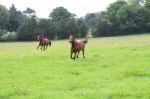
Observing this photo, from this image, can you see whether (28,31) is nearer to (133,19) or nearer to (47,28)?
(47,28)

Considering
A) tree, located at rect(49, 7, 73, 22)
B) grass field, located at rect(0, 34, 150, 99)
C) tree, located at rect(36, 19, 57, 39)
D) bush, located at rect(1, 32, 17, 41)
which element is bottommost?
bush, located at rect(1, 32, 17, 41)

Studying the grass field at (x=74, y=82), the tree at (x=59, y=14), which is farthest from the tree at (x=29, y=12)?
the grass field at (x=74, y=82)

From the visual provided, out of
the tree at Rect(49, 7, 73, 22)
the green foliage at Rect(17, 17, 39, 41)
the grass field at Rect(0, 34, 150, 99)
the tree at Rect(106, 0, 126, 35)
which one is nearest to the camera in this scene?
the grass field at Rect(0, 34, 150, 99)

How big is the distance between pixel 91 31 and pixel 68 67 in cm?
8090

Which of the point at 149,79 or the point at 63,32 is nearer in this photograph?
the point at 149,79

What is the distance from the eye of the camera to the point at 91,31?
10419cm

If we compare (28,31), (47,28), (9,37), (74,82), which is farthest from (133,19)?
(74,82)

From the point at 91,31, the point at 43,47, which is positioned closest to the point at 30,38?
the point at 91,31

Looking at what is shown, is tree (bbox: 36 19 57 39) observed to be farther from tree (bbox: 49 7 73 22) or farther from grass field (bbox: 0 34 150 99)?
grass field (bbox: 0 34 150 99)

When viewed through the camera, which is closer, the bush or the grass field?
the grass field

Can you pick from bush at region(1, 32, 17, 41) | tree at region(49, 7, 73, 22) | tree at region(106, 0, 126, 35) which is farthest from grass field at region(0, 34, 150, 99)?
tree at region(49, 7, 73, 22)

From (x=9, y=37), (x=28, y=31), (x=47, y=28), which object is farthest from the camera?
(x=9, y=37)

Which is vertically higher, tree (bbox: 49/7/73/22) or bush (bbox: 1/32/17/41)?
tree (bbox: 49/7/73/22)

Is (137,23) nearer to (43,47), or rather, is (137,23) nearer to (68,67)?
(43,47)
